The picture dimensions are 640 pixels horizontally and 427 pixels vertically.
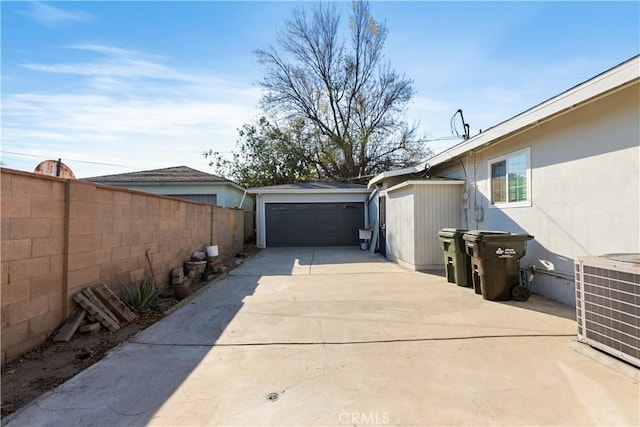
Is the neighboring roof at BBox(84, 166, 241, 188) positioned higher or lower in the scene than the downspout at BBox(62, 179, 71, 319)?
higher

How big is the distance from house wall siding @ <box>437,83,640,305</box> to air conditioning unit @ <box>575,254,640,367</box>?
1538 millimetres

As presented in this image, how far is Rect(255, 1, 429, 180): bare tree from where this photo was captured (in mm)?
22938

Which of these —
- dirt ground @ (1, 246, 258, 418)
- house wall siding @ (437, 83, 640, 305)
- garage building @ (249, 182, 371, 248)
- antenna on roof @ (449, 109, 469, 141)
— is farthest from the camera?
garage building @ (249, 182, 371, 248)

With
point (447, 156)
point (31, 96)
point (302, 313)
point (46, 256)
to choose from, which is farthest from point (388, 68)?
point (46, 256)

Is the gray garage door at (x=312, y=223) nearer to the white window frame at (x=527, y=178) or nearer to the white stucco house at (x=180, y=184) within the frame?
the white stucco house at (x=180, y=184)

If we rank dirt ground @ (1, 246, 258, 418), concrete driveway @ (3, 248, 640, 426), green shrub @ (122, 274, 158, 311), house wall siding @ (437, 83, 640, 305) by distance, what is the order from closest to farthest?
concrete driveway @ (3, 248, 640, 426)
dirt ground @ (1, 246, 258, 418)
house wall siding @ (437, 83, 640, 305)
green shrub @ (122, 274, 158, 311)

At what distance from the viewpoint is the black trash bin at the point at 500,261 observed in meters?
5.47

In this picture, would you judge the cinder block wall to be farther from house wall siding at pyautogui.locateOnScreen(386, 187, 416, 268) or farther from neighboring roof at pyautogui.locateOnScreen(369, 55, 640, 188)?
neighboring roof at pyautogui.locateOnScreen(369, 55, 640, 188)

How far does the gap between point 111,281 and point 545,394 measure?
207 inches

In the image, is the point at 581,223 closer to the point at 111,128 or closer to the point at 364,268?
the point at 364,268

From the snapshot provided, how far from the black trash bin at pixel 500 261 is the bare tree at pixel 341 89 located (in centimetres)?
1760

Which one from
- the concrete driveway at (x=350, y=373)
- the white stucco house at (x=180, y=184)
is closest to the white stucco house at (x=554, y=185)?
the concrete driveway at (x=350, y=373)

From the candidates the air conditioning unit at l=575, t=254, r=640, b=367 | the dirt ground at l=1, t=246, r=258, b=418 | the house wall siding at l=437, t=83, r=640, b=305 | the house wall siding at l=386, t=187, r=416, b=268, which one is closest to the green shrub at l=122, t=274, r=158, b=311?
the dirt ground at l=1, t=246, r=258, b=418

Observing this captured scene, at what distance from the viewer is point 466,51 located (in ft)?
35.0
